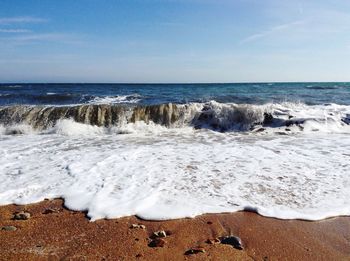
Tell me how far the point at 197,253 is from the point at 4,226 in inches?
90.5

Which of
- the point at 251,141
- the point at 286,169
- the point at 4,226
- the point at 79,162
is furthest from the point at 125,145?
the point at 4,226

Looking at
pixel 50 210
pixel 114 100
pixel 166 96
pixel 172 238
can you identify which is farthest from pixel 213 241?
pixel 166 96

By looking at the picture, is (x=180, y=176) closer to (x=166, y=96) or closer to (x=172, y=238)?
(x=172, y=238)

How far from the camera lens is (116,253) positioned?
11.9 ft

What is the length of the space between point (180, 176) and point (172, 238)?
7.14 ft

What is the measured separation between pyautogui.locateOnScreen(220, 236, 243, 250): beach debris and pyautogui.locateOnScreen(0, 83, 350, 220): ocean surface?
31.0 inches

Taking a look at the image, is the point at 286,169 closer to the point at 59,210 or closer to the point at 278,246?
the point at 278,246

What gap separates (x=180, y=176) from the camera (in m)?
6.12

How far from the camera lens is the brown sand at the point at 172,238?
3.61m

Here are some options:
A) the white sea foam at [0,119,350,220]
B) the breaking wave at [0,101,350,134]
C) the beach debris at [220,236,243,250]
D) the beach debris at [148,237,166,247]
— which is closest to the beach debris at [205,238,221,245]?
the beach debris at [220,236,243,250]

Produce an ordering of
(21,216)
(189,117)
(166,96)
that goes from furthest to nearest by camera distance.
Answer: (166,96), (189,117), (21,216)

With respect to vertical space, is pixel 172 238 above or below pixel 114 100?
below

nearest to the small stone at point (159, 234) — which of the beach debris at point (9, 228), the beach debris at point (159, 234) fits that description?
the beach debris at point (159, 234)

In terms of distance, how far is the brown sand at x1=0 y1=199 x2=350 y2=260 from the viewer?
3.61 m
